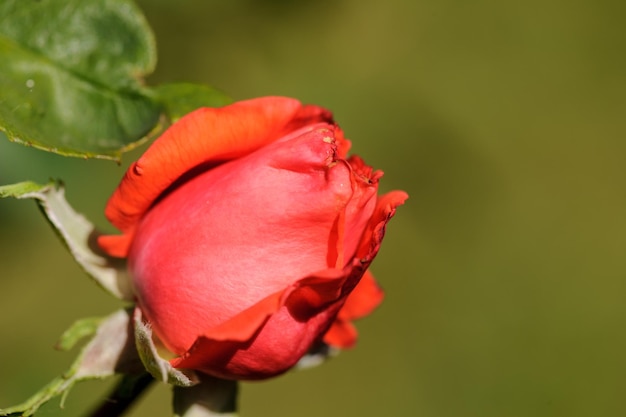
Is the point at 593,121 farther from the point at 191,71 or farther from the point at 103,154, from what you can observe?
the point at 103,154

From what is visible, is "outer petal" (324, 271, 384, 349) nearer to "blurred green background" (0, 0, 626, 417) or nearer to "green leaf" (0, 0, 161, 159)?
"green leaf" (0, 0, 161, 159)

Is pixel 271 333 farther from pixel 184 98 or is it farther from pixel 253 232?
pixel 184 98

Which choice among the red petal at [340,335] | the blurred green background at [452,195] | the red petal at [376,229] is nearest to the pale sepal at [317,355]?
the red petal at [340,335]

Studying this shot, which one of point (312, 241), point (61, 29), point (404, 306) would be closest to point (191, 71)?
point (404, 306)

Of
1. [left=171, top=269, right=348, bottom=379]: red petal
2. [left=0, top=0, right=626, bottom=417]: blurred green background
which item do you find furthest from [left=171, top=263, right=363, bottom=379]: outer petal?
[left=0, top=0, right=626, bottom=417]: blurred green background

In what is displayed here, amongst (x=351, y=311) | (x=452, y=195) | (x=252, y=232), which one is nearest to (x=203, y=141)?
(x=252, y=232)
